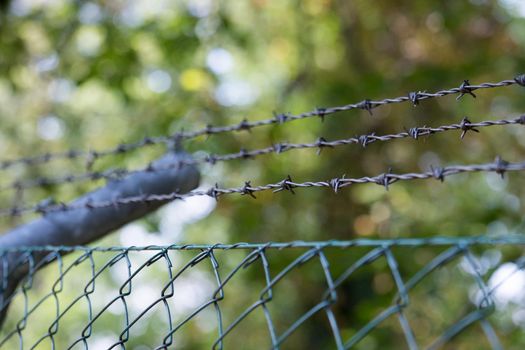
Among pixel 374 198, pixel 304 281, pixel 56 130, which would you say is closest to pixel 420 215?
pixel 374 198

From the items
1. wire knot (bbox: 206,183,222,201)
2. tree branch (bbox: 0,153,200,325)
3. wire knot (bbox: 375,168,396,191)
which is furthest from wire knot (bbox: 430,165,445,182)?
tree branch (bbox: 0,153,200,325)

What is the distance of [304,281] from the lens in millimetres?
6156

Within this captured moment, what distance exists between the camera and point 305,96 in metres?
5.74

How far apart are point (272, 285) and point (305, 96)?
4.42 meters

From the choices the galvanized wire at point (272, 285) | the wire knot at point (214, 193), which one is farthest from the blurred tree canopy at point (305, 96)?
the wire knot at point (214, 193)

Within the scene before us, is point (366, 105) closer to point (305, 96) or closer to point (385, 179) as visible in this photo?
point (385, 179)

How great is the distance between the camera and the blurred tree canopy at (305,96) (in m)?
5.34

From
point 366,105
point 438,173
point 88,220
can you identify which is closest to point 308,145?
point 366,105

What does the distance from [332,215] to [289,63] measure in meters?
1.70

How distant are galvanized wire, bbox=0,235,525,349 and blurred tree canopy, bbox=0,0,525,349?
0.18m

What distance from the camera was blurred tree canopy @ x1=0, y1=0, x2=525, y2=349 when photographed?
17.5 feet

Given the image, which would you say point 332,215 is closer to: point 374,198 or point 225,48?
point 374,198

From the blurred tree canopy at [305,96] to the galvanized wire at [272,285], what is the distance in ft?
0.59

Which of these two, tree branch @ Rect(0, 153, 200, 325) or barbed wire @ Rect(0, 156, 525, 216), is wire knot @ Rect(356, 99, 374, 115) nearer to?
barbed wire @ Rect(0, 156, 525, 216)
